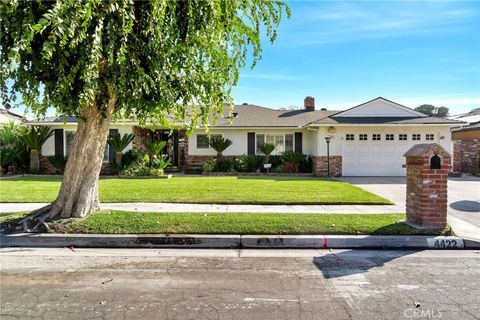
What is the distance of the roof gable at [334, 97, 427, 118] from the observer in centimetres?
1884

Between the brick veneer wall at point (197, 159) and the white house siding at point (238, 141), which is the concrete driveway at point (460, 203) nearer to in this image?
the white house siding at point (238, 141)

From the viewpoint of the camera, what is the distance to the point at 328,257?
5.67 m

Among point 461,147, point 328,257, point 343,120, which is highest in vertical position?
point 343,120

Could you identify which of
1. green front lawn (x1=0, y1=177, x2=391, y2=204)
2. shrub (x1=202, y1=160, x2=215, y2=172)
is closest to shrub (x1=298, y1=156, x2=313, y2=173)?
shrub (x1=202, y1=160, x2=215, y2=172)

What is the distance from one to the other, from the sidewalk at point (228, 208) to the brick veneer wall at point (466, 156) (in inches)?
558

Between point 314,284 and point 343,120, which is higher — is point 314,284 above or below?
below

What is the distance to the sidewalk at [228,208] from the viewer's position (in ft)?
28.0

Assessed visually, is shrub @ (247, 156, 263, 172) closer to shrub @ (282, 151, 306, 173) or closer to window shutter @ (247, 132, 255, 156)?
window shutter @ (247, 132, 255, 156)

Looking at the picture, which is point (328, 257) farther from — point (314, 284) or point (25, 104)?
point (25, 104)

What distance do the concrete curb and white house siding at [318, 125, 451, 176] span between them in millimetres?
12151

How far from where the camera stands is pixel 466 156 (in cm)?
2081

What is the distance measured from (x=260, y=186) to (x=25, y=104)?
8.19m

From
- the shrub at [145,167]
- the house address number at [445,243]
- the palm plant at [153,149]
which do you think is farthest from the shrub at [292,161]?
the house address number at [445,243]

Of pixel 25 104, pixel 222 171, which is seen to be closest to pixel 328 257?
pixel 25 104
